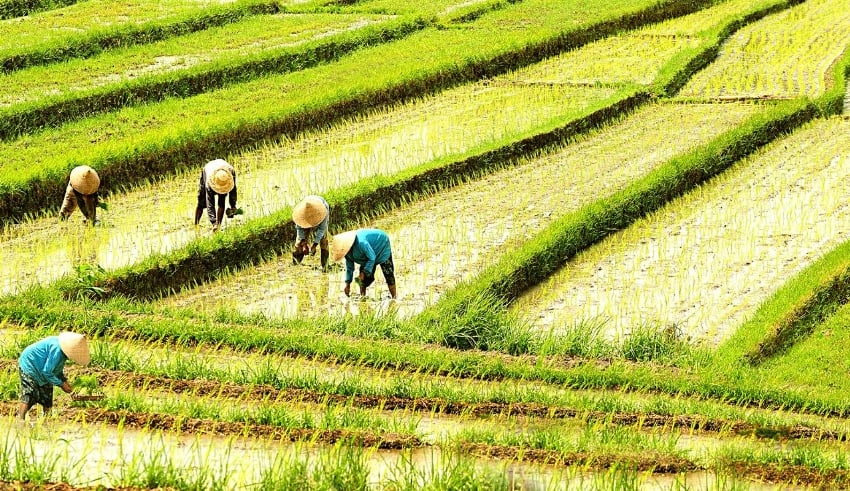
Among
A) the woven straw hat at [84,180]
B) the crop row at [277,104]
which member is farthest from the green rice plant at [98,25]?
the woven straw hat at [84,180]

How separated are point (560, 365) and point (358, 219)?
3850mm

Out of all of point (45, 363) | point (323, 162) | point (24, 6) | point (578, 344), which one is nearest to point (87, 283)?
point (45, 363)

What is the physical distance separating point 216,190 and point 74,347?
12.9ft

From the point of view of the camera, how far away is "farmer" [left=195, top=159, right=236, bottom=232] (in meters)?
10.2

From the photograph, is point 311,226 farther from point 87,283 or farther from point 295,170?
point 295,170

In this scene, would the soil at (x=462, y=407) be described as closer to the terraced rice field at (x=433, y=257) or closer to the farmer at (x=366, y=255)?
the terraced rice field at (x=433, y=257)

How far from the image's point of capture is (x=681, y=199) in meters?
12.8

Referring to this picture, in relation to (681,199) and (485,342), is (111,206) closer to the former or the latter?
(485,342)

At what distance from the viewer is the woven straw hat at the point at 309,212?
9180mm

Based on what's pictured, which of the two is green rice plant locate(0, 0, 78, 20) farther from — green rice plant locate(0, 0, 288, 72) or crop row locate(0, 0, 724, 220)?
crop row locate(0, 0, 724, 220)

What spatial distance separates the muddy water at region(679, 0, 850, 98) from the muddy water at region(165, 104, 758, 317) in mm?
1255

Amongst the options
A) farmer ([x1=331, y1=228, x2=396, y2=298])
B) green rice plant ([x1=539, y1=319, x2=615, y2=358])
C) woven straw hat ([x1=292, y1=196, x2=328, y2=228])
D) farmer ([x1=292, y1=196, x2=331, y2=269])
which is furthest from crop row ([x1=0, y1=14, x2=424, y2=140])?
green rice plant ([x1=539, y1=319, x2=615, y2=358])

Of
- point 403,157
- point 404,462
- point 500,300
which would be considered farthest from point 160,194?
point 404,462

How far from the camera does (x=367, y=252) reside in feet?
29.5
